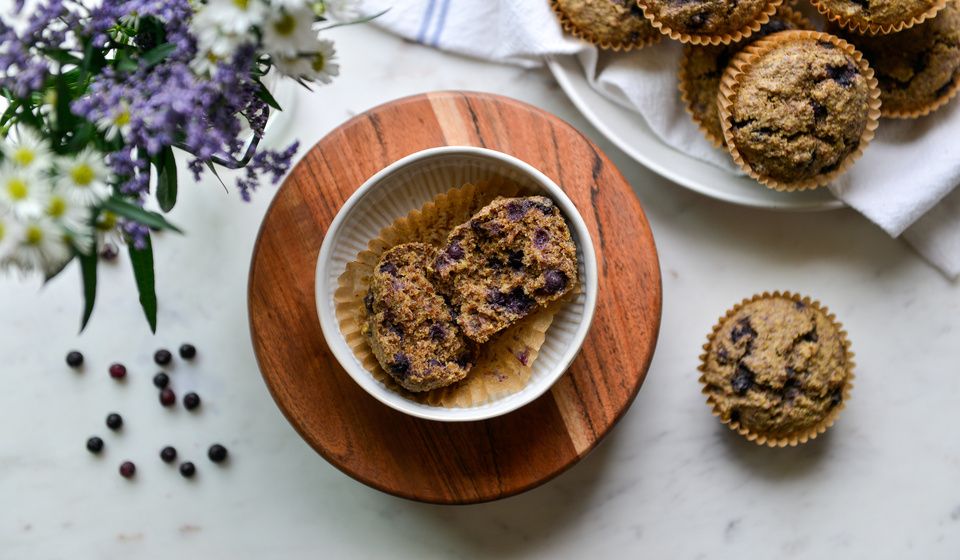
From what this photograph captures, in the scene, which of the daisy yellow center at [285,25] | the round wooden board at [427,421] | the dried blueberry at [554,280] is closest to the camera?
the daisy yellow center at [285,25]

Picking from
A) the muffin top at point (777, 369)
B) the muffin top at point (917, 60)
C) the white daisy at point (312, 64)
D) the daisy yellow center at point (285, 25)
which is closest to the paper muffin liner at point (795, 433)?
the muffin top at point (777, 369)

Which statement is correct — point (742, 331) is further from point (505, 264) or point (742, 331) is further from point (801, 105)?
point (505, 264)

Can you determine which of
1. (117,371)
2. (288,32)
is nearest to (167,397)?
(117,371)

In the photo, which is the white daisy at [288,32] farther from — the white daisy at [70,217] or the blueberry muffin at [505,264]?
the blueberry muffin at [505,264]

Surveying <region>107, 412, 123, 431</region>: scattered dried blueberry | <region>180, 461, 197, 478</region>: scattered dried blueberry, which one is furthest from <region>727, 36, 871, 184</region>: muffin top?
<region>107, 412, 123, 431</region>: scattered dried blueberry

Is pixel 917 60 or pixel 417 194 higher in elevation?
pixel 417 194

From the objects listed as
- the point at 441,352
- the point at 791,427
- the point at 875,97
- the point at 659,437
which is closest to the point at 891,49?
the point at 875,97
